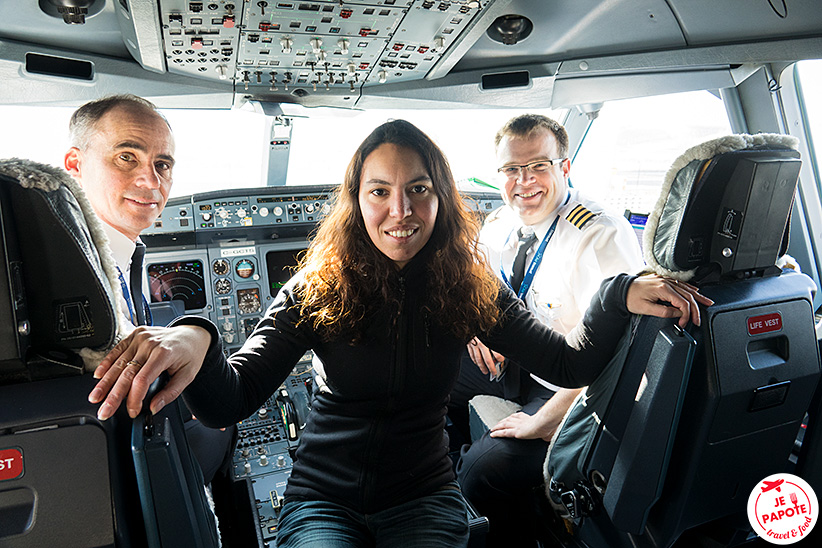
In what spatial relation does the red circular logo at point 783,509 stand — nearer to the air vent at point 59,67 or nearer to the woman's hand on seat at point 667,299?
the woman's hand on seat at point 667,299

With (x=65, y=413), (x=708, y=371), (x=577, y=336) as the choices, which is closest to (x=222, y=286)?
(x=577, y=336)

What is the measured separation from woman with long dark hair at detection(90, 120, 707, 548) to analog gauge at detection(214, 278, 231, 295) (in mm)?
1770

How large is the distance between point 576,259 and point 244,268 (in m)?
1.91

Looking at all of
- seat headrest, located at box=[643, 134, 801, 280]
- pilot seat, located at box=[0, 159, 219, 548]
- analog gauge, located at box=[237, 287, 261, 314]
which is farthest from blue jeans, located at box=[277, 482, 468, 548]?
analog gauge, located at box=[237, 287, 261, 314]

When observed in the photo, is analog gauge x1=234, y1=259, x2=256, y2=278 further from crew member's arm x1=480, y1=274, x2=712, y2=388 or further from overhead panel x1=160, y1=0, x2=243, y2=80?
crew member's arm x1=480, y1=274, x2=712, y2=388

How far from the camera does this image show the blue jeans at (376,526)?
4.16 ft

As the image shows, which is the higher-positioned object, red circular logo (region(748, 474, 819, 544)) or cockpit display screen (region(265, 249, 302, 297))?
cockpit display screen (region(265, 249, 302, 297))

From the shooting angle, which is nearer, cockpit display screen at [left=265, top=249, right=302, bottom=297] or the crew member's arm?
the crew member's arm

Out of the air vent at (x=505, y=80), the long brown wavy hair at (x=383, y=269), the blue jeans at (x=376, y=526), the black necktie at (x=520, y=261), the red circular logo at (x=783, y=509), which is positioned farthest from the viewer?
the air vent at (x=505, y=80)

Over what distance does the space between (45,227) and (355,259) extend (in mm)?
744

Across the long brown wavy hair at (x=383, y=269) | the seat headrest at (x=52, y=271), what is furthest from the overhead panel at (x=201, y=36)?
the seat headrest at (x=52, y=271)

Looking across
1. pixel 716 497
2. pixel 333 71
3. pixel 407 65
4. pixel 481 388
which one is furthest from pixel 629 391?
pixel 333 71

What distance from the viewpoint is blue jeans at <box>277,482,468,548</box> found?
4.16 ft

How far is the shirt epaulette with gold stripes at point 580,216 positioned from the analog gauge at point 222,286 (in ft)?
6.33
